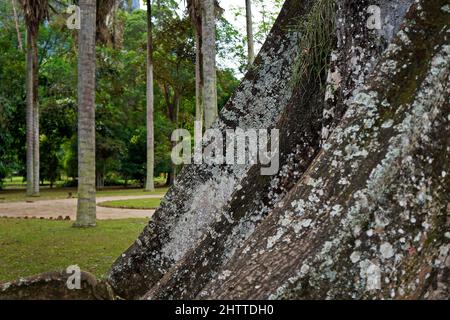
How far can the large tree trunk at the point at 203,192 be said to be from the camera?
5.08 meters

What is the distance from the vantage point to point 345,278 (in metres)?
2.45

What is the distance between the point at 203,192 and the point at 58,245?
24.2 feet

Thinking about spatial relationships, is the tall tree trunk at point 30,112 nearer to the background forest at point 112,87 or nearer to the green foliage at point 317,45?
the background forest at point 112,87

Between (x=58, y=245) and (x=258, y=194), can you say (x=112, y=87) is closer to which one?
(x=58, y=245)

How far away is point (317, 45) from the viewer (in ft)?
14.1

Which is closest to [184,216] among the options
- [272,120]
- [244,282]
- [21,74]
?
[272,120]

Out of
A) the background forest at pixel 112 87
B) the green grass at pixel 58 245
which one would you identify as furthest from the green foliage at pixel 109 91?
the green grass at pixel 58 245

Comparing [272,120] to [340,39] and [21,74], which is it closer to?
[340,39]

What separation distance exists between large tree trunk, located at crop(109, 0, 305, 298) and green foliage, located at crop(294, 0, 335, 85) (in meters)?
0.64

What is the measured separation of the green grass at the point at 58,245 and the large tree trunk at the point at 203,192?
10.3 ft

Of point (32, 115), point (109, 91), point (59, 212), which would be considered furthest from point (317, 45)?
point (109, 91)

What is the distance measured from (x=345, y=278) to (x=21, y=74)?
36646 mm

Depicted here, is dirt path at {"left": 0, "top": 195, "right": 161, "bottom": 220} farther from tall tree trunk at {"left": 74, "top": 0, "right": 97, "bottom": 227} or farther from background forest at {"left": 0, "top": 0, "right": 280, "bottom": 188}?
background forest at {"left": 0, "top": 0, "right": 280, "bottom": 188}

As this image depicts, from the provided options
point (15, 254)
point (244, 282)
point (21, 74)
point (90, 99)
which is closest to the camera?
point (244, 282)
